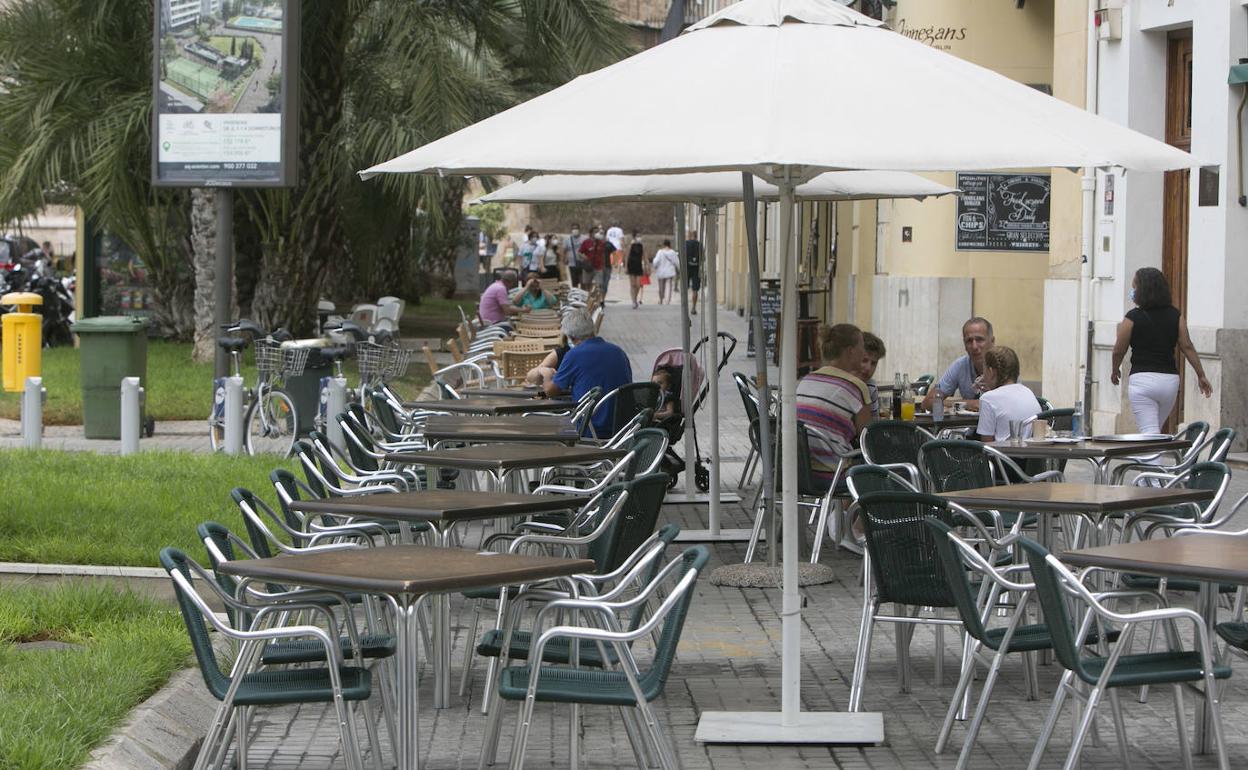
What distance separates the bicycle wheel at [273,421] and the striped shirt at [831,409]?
6.38 meters

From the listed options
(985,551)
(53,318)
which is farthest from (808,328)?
(985,551)

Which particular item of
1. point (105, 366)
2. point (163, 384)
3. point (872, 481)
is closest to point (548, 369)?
point (105, 366)

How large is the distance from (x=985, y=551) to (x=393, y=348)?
8792mm

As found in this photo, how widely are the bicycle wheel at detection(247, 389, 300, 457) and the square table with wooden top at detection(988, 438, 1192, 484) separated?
7873mm

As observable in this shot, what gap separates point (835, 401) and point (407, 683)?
5.09 meters

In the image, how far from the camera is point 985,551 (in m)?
8.30

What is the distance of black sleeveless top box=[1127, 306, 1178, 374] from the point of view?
11930 millimetres

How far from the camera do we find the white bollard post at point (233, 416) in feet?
48.0

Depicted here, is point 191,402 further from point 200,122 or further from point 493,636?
point 493,636

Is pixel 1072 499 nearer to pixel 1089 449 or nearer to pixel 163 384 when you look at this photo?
pixel 1089 449

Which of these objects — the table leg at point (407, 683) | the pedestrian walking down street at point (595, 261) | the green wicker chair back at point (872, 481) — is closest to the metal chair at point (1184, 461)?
the green wicker chair back at point (872, 481)

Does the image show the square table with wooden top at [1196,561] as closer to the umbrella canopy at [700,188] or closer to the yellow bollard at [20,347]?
the umbrella canopy at [700,188]

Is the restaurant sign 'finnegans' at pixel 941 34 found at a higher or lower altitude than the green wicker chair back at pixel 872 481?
higher

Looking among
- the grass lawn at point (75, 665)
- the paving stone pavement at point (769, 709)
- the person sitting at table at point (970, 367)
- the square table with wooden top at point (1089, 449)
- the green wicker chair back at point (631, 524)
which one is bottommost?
the paving stone pavement at point (769, 709)
